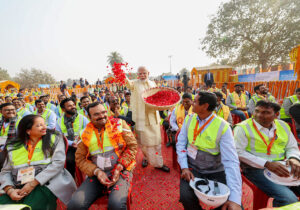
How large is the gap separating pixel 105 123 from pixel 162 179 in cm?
168

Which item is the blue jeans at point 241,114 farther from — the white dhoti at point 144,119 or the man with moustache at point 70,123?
the man with moustache at point 70,123

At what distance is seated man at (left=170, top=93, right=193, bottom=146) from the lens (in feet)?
11.1

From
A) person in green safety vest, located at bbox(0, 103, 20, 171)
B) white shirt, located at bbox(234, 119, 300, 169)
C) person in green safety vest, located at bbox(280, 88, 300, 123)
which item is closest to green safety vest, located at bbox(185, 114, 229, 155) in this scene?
white shirt, located at bbox(234, 119, 300, 169)

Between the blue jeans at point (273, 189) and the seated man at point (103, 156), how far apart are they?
5.28ft

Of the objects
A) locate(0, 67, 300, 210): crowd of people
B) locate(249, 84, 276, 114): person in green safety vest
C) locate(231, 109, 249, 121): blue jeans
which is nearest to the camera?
locate(0, 67, 300, 210): crowd of people

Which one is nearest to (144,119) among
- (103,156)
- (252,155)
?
(103,156)

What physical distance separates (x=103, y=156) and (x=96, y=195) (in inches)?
18.6

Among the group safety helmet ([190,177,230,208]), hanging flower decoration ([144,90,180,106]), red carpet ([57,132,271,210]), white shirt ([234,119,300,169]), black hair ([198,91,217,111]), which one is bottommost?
red carpet ([57,132,271,210])

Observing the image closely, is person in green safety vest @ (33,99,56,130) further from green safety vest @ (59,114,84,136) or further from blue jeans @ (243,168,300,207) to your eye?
blue jeans @ (243,168,300,207)

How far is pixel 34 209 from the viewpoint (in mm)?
1827

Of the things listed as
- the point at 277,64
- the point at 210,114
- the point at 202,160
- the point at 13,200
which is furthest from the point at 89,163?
the point at 277,64

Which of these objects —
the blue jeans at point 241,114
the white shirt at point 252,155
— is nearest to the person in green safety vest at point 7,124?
the white shirt at point 252,155

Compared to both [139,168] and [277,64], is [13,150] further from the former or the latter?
[277,64]

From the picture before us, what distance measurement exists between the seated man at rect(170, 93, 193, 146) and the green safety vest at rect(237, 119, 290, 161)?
149 centimetres
